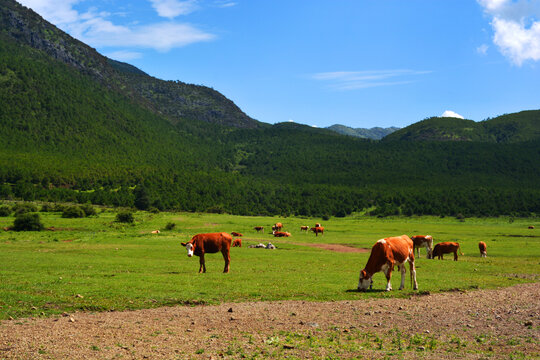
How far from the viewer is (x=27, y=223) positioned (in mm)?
58188

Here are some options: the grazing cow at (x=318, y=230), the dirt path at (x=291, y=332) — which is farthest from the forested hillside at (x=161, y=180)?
the dirt path at (x=291, y=332)

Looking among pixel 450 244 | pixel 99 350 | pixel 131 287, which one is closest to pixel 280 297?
pixel 131 287

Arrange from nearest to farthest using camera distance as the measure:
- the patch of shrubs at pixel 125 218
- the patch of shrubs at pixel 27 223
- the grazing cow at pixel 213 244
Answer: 1. the grazing cow at pixel 213 244
2. the patch of shrubs at pixel 27 223
3. the patch of shrubs at pixel 125 218

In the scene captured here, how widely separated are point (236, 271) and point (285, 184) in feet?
510

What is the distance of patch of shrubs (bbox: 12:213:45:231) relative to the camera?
57.8 metres

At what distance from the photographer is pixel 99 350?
38.8 ft

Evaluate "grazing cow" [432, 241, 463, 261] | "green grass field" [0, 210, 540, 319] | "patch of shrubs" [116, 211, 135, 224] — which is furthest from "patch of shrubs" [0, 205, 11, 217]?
"grazing cow" [432, 241, 463, 261]

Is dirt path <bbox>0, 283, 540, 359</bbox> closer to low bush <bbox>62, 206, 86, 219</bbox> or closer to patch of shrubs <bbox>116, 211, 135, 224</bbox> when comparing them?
patch of shrubs <bbox>116, 211, 135, 224</bbox>

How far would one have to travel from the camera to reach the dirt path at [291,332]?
39.2ft

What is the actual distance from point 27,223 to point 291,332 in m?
55.4

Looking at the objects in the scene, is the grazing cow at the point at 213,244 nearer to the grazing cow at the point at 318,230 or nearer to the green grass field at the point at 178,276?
Answer: the green grass field at the point at 178,276

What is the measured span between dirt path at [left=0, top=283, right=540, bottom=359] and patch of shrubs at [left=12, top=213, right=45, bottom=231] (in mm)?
49457

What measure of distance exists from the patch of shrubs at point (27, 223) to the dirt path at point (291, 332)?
162ft

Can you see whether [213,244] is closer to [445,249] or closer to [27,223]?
[445,249]
